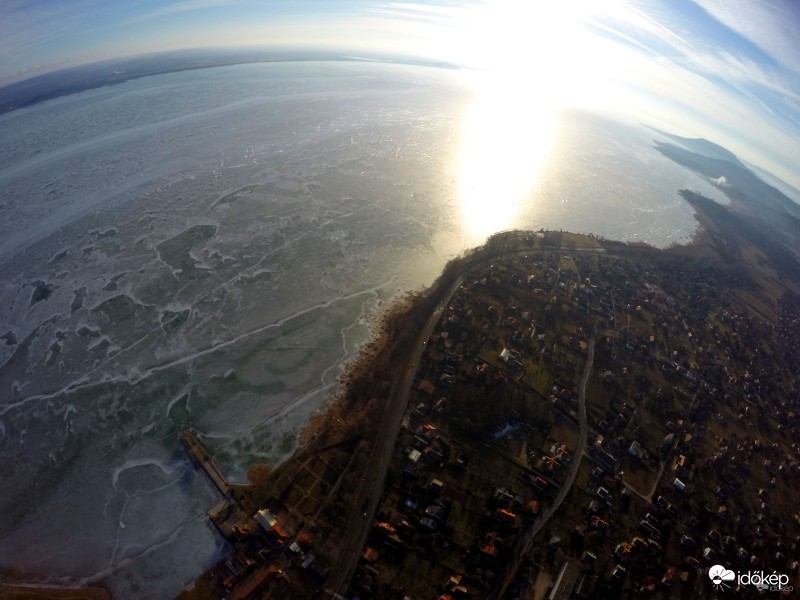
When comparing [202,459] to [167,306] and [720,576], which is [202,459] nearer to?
[167,306]

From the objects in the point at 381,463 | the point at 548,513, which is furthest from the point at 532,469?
the point at 381,463

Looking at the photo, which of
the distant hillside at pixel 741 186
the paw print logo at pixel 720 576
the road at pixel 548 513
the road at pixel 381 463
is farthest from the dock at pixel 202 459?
the distant hillside at pixel 741 186

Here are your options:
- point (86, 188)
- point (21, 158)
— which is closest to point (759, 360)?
point (86, 188)

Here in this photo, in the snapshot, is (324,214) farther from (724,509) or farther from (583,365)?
(724,509)

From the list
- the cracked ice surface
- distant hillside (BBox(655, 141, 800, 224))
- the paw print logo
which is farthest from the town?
distant hillside (BBox(655, 141, 800, 224))

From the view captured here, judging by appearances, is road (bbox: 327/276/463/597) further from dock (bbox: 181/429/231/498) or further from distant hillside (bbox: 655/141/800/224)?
distant hillside (bbox: 655/141/800/224)

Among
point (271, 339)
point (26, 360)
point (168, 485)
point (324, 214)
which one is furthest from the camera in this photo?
point (324, 214)

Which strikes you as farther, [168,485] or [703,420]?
[703,420]
